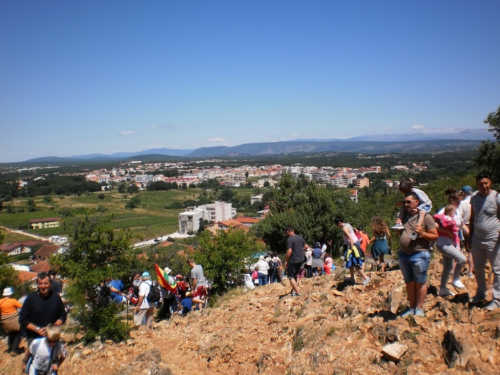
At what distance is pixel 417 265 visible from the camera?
→ 13.2ft

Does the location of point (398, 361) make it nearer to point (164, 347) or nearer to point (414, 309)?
point (414, 309)

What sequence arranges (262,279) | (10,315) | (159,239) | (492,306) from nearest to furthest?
(492,306) → (10,315) → (262,279) → (159,239)

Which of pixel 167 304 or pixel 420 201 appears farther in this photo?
pixel 167 304

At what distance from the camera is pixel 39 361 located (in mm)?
4152

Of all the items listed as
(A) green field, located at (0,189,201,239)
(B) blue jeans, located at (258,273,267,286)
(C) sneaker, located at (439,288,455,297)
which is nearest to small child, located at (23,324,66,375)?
(C) sneaker, located at (439,288,455,297)

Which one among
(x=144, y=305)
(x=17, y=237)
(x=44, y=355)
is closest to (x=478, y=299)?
(x=44, y=355)

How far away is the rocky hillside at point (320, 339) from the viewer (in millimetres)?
3521

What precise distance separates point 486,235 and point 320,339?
90.5 inches

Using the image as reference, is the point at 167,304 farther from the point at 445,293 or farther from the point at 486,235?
the point at 486,235

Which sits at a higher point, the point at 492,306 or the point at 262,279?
the point at 492,306

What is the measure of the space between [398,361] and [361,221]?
50.6 ft

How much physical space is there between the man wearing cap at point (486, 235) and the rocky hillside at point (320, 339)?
234 millimetres

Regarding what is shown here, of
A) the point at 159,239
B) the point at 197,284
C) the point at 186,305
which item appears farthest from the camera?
the point at 159,239

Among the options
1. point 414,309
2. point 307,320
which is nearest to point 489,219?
point 414,309
